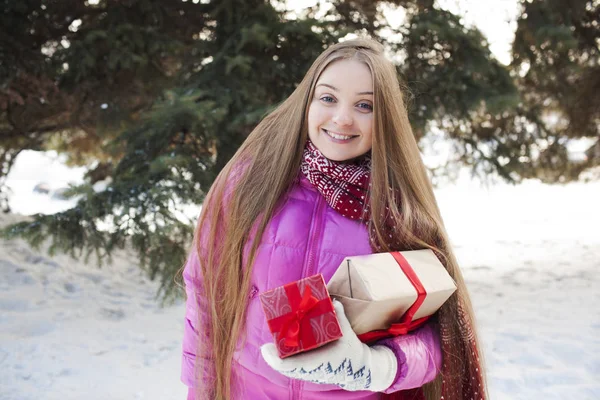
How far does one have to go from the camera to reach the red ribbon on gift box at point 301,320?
3.86 feet

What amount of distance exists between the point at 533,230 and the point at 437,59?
5125 mm

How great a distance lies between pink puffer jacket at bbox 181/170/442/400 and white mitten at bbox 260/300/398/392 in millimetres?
141

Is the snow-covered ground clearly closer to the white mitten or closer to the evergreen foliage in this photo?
the evergreen foliage

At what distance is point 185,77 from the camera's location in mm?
4402

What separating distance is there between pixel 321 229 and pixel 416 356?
0.43 m

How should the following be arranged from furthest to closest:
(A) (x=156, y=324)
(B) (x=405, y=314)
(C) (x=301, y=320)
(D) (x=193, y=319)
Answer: (A) (x=156, y=324)
(D) (x=193, y=319)
(B) (x=405, y=314)
(C) (x=301, y=320)

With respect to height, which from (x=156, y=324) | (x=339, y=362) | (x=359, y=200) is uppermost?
(x=359, y=200)

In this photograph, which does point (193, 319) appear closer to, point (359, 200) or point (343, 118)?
point (359, 200)

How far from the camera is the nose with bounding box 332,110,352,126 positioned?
150cm

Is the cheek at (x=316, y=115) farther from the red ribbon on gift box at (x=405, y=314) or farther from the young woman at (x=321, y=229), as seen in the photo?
the red ribbon on gift box at (x=405, y=314)

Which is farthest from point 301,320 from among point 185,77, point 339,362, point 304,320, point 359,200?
point 185,77

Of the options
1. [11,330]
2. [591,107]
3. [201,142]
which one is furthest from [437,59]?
[11,330]

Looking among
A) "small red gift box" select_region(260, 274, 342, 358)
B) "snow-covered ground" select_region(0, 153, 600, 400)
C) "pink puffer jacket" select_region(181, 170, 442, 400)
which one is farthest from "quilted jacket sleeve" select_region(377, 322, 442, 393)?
"snow-covered ground" select_region(0, 153, 600, 400)

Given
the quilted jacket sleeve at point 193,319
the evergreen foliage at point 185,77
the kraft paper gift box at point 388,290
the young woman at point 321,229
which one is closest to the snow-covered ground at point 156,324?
the evergreen foliage at point 185,77
